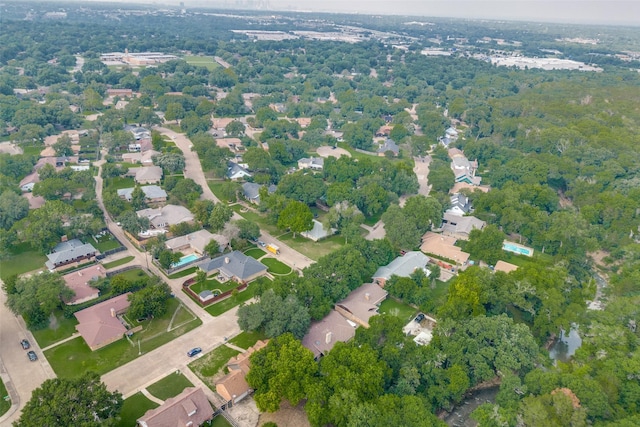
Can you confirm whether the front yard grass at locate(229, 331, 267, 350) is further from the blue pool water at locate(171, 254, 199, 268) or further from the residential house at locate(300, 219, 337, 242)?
the residential house at locate(300, 219, 337, 242)

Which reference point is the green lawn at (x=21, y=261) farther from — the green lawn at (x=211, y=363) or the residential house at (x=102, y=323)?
the green lawn at (x=211, y=363)

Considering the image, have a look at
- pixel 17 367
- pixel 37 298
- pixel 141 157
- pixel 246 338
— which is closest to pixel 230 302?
pixel 246 338

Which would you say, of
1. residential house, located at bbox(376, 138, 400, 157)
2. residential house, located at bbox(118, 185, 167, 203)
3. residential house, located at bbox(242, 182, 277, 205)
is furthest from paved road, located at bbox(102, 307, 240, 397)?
residential house, located at bbox(376, 138, 400, 157)

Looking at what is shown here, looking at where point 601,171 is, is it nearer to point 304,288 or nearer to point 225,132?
point 304,288

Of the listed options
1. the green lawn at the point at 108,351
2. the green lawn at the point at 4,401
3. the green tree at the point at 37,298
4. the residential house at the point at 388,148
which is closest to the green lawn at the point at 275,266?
the green lawn at the point at 108,351

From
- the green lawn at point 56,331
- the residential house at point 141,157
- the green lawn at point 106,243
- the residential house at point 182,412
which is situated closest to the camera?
the residential house at point 182,412

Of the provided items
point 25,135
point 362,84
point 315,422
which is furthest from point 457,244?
point 362,84
